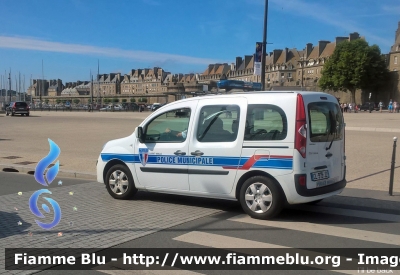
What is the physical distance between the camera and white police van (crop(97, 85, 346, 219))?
6.82 meters

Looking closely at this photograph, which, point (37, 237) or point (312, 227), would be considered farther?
point (312, 227)

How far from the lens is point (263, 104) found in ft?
23.4

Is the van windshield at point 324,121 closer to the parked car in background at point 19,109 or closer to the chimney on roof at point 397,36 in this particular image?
the parked car in background at point 19,109

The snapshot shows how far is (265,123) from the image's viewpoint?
7176mm

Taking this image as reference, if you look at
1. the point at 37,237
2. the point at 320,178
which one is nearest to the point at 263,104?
the point at 320,178

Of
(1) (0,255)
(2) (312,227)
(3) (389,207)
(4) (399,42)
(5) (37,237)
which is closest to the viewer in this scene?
(1) (0,255)

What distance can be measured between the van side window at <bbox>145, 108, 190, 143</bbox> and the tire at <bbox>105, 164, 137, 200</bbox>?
2.68 ft

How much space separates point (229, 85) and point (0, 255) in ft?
30.0

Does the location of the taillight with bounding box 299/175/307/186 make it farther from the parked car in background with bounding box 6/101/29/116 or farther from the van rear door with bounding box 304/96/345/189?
the parked car in background with bounding box 6/101/29/116

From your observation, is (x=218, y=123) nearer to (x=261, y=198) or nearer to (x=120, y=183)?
(x=261, y=198)

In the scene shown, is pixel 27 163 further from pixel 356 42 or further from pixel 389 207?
pixel 356 42

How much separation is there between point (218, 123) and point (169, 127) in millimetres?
1064

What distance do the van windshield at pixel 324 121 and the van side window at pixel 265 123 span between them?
0.45 meters

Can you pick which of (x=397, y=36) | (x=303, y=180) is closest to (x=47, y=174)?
(x=303, y=180)
